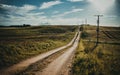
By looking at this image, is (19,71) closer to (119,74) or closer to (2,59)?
(2,59)

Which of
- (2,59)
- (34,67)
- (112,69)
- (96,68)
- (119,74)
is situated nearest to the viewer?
(119,74)

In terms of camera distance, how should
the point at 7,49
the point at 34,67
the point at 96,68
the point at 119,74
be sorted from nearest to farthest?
the point at 119,74, the point at 96,68, the point at 34,67, the point at 7,49

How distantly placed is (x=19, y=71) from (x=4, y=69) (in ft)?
4.97

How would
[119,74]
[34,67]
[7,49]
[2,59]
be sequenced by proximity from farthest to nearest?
[7,49], [2,59], [34,67], [119,74]

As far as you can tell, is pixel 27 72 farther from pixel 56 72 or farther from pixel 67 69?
pixel 67 69

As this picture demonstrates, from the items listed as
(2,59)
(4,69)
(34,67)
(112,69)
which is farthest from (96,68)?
(2,59)

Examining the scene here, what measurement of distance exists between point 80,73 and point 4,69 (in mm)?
6564

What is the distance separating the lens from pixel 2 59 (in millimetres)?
16938

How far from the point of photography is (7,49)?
20.2 m

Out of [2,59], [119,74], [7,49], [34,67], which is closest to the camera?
[119,74]

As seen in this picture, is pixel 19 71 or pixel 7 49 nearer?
pixel 19 71

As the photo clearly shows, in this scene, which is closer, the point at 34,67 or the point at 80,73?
the point at 80,73

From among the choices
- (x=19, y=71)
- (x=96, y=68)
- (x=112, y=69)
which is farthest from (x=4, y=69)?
(x=112, y=69)

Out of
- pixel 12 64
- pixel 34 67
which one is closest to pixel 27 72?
pixel 34 67
